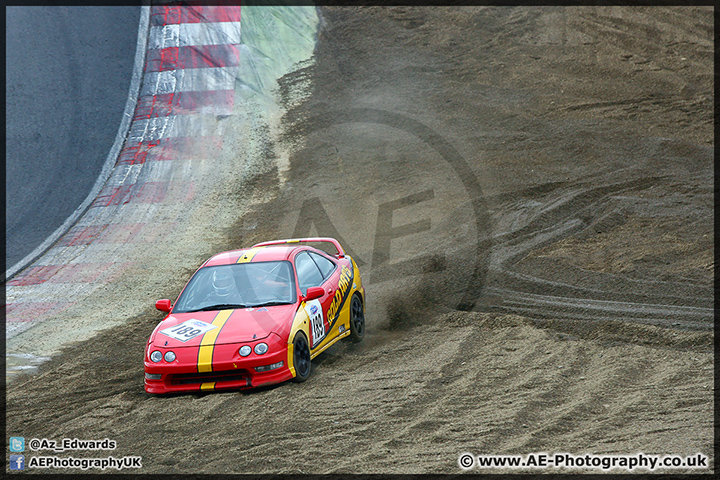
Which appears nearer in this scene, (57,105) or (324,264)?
(324,264)

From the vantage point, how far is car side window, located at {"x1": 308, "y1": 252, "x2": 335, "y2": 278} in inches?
338

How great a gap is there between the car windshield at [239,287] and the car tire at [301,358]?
1.89 ft

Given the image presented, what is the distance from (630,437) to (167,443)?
3.67 meters

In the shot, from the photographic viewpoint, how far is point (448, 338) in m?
8.17

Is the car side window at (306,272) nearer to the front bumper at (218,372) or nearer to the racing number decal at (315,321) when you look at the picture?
the racing number decal at (315,321)

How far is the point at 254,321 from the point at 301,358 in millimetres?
641

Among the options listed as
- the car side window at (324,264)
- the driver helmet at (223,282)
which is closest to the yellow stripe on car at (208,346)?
the driver helmet at (223,282)

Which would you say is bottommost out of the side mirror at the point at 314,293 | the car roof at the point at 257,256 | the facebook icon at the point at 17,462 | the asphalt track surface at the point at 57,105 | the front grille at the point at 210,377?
the facebook icon at the point at 17,462

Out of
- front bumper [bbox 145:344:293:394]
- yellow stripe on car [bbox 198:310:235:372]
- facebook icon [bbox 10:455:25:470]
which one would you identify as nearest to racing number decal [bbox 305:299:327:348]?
front bumper [bbox 145:344:293:394]

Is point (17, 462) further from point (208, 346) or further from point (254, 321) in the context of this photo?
point (254, 321)

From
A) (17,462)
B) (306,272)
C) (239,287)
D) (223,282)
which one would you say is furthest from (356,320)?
(17,462)

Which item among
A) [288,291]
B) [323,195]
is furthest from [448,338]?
[323,195]

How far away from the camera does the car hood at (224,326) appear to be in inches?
271

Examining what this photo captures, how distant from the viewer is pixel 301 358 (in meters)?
7.08
